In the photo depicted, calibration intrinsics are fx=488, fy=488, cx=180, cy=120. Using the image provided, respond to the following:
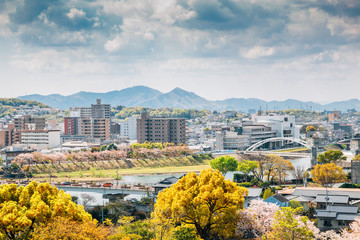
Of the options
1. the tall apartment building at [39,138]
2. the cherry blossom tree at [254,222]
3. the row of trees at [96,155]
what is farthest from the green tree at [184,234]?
the tall apartment building at [39,138]

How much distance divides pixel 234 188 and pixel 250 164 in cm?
2629

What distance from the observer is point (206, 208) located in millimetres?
22125

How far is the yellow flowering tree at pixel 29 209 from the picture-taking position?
1802cm

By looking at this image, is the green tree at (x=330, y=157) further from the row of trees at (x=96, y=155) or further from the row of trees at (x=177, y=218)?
the row of trees at (x=177, y=218)

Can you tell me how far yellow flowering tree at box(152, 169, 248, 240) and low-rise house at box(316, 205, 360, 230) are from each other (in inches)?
219

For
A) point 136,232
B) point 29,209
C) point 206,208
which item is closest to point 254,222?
point 206,208

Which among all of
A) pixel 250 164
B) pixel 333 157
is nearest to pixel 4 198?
pixel 250 164

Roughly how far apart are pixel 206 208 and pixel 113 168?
Answer: 46125mm

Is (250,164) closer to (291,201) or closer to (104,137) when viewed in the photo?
(291,201)

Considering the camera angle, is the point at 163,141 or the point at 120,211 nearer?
the point at 120,211

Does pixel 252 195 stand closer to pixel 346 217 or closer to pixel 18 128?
pixel 346 217

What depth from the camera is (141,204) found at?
106ft

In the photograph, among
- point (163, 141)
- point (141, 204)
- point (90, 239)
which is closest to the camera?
point (90, 239)

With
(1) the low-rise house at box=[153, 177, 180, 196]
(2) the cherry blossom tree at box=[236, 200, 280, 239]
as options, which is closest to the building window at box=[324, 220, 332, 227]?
(2) the cherry blossom tree at box=[236, 200, 280, 239]
